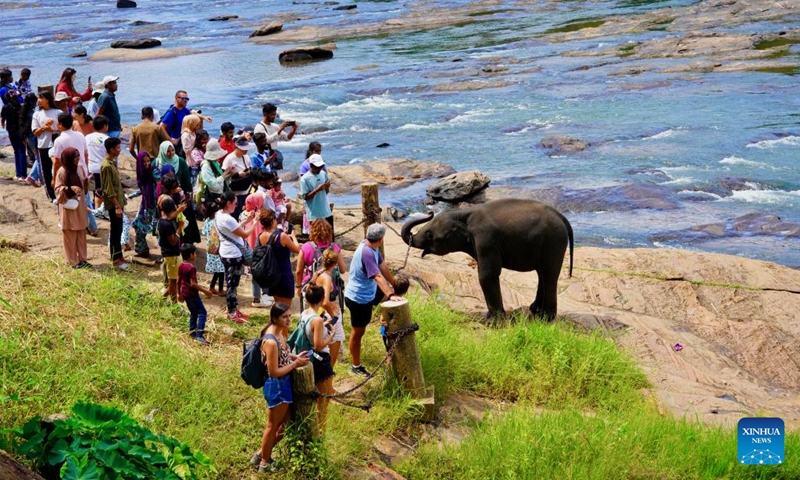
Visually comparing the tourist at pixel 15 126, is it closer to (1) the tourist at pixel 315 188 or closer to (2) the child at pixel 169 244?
(1) the tourist at pixel 315 188

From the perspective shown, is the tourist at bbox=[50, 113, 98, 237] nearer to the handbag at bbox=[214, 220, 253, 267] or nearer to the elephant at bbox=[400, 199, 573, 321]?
the handbag at bbox=[214, 220, 253, 267]

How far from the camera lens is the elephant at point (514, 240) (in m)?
10.2

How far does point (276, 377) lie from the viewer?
6.32m

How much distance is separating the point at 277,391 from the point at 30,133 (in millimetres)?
8907

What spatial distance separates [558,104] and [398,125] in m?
4.49

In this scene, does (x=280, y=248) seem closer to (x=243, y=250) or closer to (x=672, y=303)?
(x=243, y=250)

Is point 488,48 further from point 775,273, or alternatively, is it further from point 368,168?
point 775,273


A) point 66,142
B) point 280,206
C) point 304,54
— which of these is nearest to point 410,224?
point 280,206

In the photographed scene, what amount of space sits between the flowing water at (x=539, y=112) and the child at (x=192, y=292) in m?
8.10

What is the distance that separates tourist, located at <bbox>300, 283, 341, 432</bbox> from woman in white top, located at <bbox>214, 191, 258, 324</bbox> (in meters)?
2.18

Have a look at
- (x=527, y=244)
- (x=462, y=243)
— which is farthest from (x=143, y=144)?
(x=527, y=244)

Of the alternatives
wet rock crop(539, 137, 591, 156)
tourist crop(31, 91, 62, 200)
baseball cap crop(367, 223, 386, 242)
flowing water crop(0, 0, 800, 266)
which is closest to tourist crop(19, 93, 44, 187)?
tourist crop(31, 91, 62, 200)

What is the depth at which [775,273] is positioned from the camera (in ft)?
39.3

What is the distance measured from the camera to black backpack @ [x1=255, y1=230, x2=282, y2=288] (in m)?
8.41
